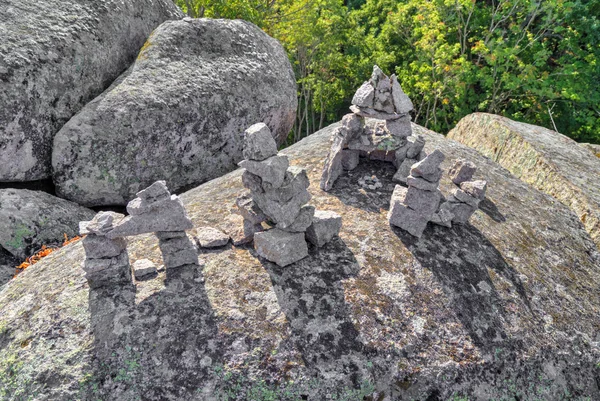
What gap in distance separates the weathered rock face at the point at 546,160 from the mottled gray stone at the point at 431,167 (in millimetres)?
4175

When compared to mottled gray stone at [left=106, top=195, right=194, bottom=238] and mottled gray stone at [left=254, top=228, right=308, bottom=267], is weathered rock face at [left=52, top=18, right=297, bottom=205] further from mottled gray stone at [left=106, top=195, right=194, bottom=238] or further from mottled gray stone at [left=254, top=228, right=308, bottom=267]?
mottled gray stone at [left=254, top=228, right=308, bottom=267]

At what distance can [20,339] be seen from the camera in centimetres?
505

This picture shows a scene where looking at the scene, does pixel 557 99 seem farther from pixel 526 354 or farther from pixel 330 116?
pixel 526 354

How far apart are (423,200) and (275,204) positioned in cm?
229

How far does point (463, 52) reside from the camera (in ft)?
75.1

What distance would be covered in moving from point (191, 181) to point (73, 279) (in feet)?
18.2

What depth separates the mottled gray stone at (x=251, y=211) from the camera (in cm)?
589

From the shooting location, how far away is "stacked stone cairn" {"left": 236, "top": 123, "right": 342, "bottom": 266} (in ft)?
17.6

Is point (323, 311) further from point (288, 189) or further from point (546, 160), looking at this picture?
point (546, 160)

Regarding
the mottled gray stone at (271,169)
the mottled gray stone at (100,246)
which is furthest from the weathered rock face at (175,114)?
the mottled gray stone at (271,169)

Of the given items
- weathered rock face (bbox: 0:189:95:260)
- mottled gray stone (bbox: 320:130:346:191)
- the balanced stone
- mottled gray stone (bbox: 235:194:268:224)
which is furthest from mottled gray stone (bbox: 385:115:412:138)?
weathered rock face (bbox: 0:189:95:260)

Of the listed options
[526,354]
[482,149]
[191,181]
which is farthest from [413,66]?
[526,354]

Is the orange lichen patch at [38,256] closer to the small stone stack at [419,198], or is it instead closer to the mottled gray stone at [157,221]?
the mottled gray stone at [157,221]

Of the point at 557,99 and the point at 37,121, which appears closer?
the point at 37,121
